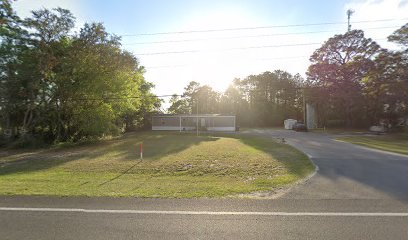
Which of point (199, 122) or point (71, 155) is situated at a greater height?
point (199, 122)

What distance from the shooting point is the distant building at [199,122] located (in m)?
50.1

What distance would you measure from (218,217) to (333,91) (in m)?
47.0

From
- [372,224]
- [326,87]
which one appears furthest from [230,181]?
[326,87]

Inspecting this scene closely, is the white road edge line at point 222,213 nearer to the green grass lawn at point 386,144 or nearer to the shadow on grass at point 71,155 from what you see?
the shadow on grass at point 71,155

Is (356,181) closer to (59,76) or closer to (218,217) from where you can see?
(218,217)

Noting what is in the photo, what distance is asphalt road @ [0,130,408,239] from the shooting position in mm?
4590

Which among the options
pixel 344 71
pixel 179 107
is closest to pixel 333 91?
pixel 344 71

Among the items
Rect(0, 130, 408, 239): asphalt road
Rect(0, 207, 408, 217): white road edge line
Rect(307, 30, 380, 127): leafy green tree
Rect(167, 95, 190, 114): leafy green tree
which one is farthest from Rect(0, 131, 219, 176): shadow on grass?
Rect(167, 95, 190, 114): leafy green tree

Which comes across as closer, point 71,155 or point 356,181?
point 356,181

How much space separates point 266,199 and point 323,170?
5.59 metres

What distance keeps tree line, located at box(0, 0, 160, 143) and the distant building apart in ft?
68.8

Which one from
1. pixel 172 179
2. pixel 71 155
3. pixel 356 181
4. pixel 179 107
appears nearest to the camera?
pixel 356 181

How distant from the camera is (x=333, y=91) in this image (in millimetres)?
47344

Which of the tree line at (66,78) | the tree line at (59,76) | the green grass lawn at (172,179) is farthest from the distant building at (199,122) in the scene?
the green grass lawn at (172,179)
